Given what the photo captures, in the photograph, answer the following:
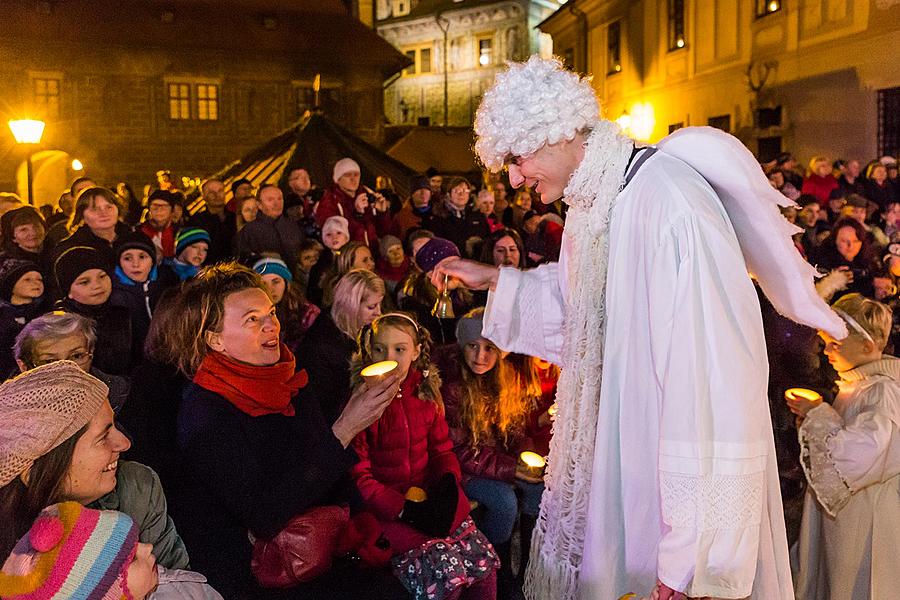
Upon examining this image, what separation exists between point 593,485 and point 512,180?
990mm

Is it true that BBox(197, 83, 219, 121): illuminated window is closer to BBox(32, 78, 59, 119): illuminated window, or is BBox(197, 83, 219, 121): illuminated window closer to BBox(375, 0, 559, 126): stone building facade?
BBox(32, 78, 59, 119): illuminated window

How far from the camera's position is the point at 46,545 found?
6.41 ft

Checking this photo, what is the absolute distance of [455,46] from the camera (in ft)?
178

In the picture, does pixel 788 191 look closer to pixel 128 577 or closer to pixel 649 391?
pixel 649 391

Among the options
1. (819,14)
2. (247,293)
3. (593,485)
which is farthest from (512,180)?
(819,14)

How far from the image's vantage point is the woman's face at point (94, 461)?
7.36ft

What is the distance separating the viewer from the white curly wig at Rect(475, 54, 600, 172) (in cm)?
239

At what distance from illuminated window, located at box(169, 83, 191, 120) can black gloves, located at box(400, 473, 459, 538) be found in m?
25.7

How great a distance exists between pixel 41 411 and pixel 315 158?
15196 millimetres

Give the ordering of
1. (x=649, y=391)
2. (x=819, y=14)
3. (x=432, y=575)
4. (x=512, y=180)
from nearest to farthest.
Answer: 1. (x=649, y=391)
2. (x=512, y=180)
3. (x=432, y=575)
4. (x=819, y=14)

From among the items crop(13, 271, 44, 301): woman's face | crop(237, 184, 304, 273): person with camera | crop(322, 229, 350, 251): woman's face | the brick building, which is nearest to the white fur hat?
crop(237, 184, 304, 273): person with camera

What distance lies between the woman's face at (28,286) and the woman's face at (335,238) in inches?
106

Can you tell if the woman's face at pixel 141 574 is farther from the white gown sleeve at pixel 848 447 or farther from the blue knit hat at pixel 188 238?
the blue knit hat at pixel 188 238

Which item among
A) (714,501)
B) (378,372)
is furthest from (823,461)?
(378,372)
